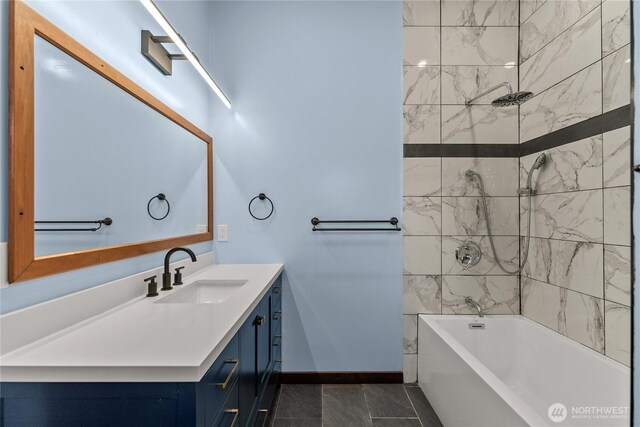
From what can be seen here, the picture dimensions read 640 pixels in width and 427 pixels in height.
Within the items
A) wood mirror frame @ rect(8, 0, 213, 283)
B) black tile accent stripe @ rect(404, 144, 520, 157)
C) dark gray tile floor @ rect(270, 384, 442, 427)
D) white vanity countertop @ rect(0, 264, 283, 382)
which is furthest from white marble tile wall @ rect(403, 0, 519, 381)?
wood mirror frame @ rect(8, 0, 213, 283)

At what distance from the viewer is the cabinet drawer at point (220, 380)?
886mm

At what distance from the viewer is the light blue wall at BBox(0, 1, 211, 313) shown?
893 mm

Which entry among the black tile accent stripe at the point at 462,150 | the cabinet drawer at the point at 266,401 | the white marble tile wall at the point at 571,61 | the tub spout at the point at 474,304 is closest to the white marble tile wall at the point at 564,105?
the white marble tile wall at the point at 571,61

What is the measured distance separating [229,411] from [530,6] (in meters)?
2.98

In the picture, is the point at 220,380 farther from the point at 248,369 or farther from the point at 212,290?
Result: the point at 212,290

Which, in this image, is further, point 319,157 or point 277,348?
point 319,157

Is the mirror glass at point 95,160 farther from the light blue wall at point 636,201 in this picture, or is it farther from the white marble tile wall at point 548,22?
the white marble tile wall at point 548,22

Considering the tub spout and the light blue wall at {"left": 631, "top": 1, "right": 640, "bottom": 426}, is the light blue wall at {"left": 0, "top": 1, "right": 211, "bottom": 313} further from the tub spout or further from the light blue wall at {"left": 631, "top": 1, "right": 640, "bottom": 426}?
the tub spout

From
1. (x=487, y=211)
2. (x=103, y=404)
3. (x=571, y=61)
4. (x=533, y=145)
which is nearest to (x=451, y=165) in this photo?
(x=487, y=211)

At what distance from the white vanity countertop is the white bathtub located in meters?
1.09

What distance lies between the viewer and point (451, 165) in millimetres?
2338

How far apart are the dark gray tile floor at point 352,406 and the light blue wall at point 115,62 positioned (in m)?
1.17

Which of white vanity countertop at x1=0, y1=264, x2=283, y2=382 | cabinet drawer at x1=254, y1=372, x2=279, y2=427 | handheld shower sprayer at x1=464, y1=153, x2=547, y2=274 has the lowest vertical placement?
cabinet drawer at x1=254, y1=372, x2=279, y2=427

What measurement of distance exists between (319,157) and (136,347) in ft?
5.66
